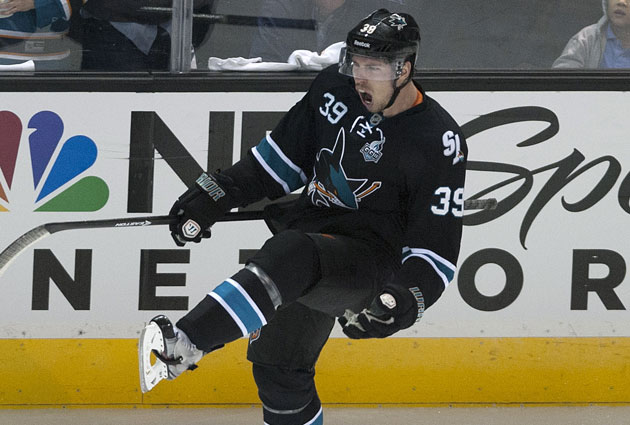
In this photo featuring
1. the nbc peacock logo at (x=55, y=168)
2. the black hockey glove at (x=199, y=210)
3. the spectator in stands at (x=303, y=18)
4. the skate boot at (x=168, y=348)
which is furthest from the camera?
the spectator in stands at (x=303, y=18)

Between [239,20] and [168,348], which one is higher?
[239,20]

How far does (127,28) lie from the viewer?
404cm

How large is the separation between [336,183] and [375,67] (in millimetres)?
352

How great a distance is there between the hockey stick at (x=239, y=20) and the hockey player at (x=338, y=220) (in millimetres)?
998

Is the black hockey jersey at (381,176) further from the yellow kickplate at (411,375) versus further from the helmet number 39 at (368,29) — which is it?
the yellow kickplate at (411,375)

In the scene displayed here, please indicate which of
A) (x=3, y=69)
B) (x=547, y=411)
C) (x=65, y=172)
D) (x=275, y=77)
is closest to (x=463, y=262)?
(x=547, y=411)

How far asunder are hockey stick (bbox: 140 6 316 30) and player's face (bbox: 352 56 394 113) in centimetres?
129

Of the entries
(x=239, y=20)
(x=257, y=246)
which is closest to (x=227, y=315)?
(x=257, y=246)

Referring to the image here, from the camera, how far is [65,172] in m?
3.97

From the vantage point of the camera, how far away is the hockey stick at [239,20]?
13.2ft

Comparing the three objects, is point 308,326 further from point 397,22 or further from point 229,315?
point 397,22

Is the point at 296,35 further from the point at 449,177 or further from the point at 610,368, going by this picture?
the point at 610,368

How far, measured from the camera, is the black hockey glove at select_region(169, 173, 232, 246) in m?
3.02

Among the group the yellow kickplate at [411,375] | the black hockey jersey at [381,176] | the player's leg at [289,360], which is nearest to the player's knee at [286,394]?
the player's leg at [289,360]
